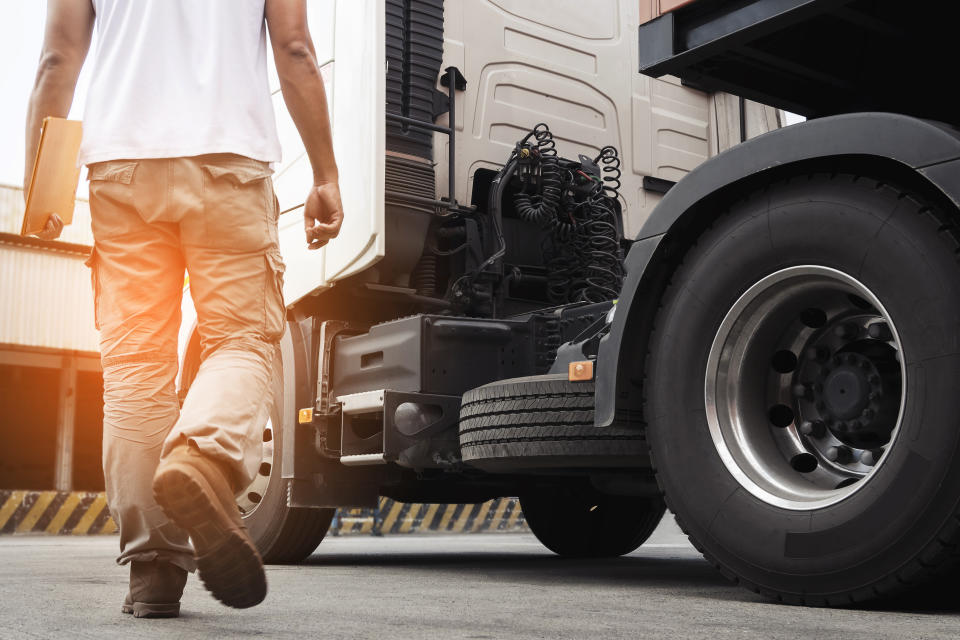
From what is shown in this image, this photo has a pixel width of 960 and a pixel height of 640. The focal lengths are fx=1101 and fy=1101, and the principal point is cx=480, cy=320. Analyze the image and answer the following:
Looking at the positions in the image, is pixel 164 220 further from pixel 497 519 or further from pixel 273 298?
pixel 497 519

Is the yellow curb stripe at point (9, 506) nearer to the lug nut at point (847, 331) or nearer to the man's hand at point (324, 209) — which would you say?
the man's hand at point (324, 209)

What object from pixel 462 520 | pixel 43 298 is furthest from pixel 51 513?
pixel 43 298

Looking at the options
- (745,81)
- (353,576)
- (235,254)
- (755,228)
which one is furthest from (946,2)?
(353,576)

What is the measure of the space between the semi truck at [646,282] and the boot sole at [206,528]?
4.10ft

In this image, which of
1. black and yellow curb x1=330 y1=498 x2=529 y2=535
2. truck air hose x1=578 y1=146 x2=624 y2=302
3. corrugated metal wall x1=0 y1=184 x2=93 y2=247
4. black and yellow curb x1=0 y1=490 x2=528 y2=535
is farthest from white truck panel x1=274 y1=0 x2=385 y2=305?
corrugated metal wall x1=0 y1=184 x2=93 y2=247

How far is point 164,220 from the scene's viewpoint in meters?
2.51

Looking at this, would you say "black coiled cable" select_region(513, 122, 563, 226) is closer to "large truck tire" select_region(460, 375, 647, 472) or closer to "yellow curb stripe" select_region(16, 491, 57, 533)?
"large truck tire" select_region(460, 375, 647, 472)

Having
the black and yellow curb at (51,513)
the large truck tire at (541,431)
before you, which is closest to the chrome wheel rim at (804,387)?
the large truck tire at (541,431)

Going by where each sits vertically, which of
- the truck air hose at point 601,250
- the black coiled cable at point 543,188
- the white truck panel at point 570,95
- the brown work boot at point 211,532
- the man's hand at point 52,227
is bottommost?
the brown work boot at point 211,532

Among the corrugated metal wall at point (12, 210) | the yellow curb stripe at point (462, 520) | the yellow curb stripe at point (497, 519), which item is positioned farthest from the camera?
the corrugated metal wall at point (12, 210)

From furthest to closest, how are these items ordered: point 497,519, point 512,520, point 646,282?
point 512,520, point 497,519, point 646,282

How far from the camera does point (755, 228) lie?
282 centimetres

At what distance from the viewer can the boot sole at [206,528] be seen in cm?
214

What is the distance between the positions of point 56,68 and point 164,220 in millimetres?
488
